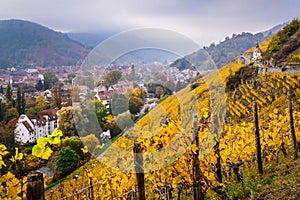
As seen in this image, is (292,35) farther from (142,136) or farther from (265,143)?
(142,136)

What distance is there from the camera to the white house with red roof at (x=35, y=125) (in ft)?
82.9

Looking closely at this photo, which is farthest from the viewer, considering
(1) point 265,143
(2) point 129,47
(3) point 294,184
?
(1) point 265,143

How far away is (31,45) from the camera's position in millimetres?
82562

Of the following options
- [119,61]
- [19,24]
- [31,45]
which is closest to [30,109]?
[119,61]

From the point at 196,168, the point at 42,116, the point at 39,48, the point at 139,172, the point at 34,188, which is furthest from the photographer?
the point at 39,48

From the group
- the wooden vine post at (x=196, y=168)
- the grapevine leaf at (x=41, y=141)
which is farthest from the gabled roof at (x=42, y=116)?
the grapevine leaf at (x=41, y=141)

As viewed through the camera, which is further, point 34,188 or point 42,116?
point 42,116

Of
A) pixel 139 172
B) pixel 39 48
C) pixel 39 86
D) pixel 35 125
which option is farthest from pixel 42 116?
pixel 39 48

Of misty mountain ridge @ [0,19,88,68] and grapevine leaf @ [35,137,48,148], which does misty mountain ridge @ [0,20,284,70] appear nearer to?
misty mountain ridge @ [0,19,88,68]

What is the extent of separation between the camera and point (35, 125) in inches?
1060

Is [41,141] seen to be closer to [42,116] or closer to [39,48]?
[42,116]

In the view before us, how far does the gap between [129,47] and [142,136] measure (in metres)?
1.20

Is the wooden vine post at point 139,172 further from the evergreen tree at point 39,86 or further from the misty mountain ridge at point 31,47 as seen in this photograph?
the misty mountain ridge at point 31,47

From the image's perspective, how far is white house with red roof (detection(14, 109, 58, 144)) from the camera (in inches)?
995
